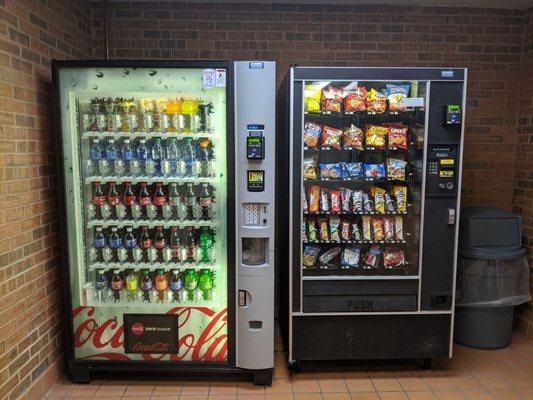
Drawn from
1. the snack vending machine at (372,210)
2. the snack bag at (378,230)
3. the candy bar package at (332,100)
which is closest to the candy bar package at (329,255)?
the snack vending machine at (372,210)

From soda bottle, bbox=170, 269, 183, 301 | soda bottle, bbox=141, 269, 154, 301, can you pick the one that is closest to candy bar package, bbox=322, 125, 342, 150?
soda bottle, bbox=170, 269, 183, 301

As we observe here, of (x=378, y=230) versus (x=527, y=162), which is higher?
(x=527, y=162)

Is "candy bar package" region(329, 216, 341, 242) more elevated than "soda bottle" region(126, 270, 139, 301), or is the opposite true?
"candy bar package" region(329, 216, 341, 242)

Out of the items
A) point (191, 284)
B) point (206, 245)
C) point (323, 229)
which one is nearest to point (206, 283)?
point (191, 284)

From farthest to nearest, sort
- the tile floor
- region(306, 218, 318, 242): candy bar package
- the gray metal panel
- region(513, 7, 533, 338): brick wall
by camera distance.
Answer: region(513, 7, 533, 338): brick wall < region(306, 218, 318, 242): candy bar package < the tile floor < the gray metal panel

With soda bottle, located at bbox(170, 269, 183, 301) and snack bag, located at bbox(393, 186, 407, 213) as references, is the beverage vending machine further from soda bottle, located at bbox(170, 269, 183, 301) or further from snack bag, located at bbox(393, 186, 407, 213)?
snack bag, located at bbox(393, 186, 407, 213)

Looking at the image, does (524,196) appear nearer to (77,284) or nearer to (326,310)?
(326,310)

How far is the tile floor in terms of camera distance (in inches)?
102

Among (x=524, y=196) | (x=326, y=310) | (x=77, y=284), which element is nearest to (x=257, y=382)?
(x=326, y=310)

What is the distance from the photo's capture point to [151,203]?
8.76 ft

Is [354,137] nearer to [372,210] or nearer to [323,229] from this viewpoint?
[372,210]

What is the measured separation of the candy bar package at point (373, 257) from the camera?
9.41ft

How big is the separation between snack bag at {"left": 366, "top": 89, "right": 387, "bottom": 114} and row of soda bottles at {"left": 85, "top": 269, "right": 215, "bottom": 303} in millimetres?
1593

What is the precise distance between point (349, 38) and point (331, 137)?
3.90 ft
